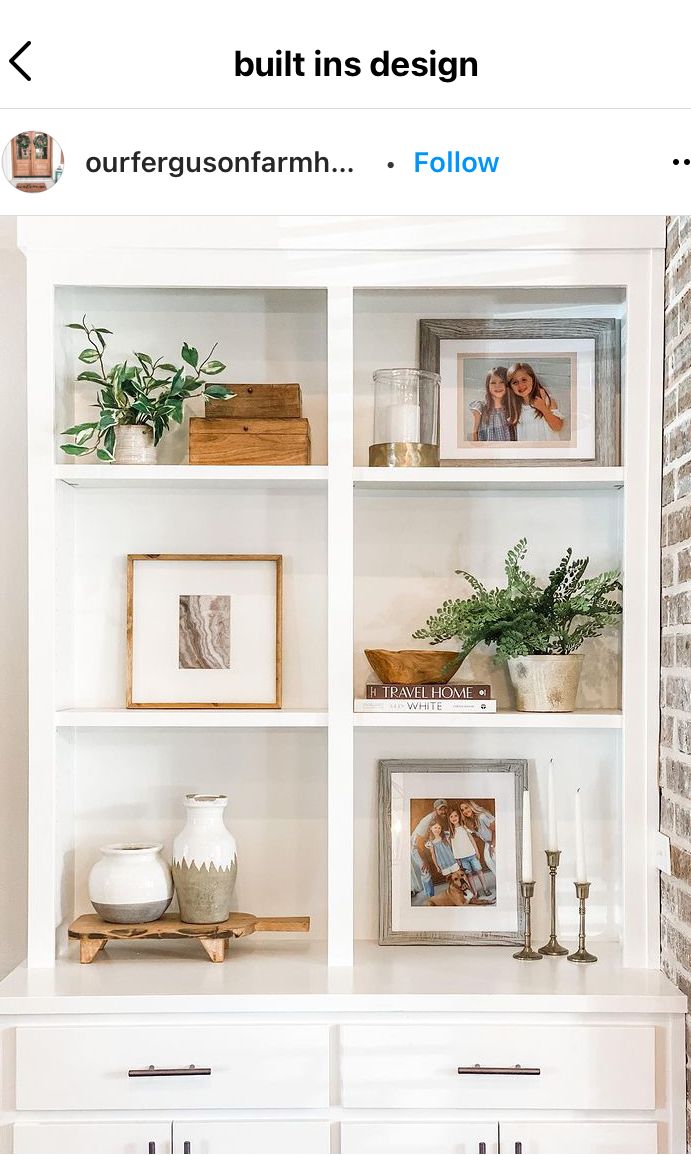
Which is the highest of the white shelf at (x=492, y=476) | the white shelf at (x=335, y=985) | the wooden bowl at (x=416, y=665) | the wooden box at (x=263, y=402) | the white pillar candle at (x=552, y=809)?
the wooden box at (x=263, y=402)

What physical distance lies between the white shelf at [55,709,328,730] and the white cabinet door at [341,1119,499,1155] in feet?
2.26

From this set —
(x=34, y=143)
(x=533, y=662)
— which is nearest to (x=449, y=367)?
(x=533, y=662)

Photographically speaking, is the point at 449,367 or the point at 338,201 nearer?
the point at 338,201

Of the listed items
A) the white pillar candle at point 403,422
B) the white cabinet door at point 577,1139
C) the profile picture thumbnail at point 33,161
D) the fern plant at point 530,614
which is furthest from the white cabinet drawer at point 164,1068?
the profile picture thumbnail at point 33,161

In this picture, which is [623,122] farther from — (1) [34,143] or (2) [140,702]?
(2) [140,702]

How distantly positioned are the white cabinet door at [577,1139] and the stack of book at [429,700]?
27.6 inches

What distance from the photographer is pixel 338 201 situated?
2.61 ft

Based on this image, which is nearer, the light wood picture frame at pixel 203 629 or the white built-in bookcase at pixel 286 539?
the white built-in bookcase at pixel 286 539

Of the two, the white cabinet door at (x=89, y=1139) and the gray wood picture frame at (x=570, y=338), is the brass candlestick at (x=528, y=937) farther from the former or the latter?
the gray wood picture frame at (x=570, y=338)

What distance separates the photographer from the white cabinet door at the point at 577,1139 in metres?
1.83

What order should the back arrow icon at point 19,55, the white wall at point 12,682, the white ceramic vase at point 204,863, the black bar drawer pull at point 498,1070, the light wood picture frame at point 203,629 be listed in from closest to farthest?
the back arrow icon at point 19,55 < the black bar drawer pull at point 498,1070 < the white ceramic vase at point 204,863 < the light wood picture frame at point 203,629 < the white wall at point 12,682

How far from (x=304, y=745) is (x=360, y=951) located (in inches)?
16.2

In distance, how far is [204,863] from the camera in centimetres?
207

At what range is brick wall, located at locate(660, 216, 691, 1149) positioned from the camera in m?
1.87
